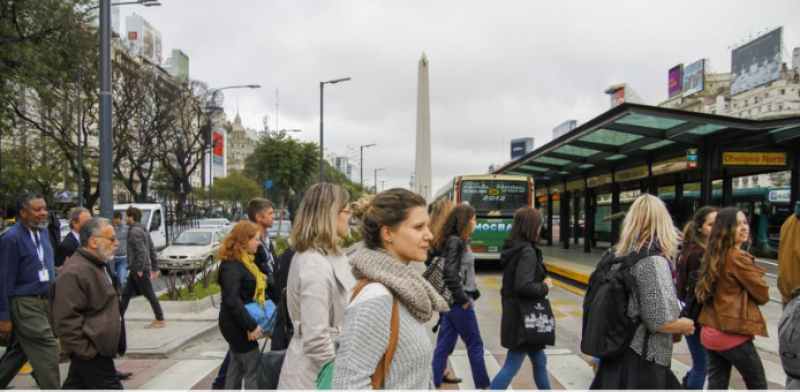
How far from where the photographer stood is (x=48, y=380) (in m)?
4.12

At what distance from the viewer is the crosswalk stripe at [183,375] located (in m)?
5.20

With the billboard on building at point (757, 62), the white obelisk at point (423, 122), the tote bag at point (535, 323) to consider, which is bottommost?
the tote bag at point (535, 323)

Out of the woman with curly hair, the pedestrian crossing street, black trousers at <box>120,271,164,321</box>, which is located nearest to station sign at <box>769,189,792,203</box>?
the pedestrian crossing street

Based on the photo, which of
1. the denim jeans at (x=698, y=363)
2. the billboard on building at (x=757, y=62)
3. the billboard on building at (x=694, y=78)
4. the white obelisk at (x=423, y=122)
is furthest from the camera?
the billboard on building at (x=694, y=78)

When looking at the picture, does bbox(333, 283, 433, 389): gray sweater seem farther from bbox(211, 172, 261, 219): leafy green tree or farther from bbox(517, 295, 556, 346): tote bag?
bbox(211, 172, 261, 219): leafy green tree

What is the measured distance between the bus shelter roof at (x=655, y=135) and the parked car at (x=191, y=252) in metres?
10.2

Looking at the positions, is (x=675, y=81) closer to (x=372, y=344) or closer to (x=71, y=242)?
(x=71, y=242)

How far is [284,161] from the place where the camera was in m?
27.6

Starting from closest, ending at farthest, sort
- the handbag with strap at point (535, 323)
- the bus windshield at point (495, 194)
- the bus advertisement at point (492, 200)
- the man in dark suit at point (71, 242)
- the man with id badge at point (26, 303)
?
the handbag with strap at point (535, 323) < the man with id badge at point (26, 303) < the man in dark suit at point (71, 242) < the bus advertisement at point (492, 200) < the bus windshield at point (495, 194)

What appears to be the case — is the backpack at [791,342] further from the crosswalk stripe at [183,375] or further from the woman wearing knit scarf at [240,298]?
the crosswalk stripe at [183,375]

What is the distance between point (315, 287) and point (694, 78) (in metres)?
86.9

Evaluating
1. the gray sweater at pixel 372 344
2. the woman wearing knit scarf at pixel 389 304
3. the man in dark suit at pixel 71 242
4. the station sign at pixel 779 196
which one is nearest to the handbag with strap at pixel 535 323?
the woman wearing knit scarf at pixel 389 304

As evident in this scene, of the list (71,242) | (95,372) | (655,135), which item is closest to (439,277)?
(95,372)

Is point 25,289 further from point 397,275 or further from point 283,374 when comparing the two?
point 397,275
